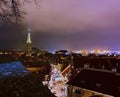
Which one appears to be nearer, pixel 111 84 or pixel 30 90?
pixel 30 90

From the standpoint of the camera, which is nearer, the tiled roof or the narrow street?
the narrow street

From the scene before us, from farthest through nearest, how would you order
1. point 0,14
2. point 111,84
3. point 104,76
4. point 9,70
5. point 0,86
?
point 104,76 → point 111,84 → point 0,14 → point 9,70 → point 0,86

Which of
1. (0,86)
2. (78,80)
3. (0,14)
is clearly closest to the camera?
(0,86)

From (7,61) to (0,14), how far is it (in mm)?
1148

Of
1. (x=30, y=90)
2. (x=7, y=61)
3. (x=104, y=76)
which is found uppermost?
(x=7, y=61)

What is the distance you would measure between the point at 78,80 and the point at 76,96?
3.13 m

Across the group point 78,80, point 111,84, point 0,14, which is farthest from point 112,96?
point 0,14

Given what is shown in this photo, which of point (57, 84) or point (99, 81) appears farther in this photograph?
point (99, 81)

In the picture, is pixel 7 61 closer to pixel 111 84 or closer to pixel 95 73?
pixel 111 84

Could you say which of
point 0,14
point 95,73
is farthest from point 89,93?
point 0,14

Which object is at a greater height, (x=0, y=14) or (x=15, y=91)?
(x=0, y=14)

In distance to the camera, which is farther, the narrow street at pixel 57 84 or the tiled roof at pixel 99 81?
the tiled roof at pixel 99 81

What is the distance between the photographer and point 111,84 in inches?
1174

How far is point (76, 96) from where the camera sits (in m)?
31.6
